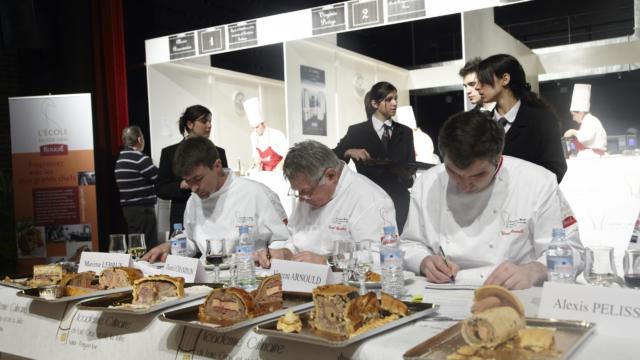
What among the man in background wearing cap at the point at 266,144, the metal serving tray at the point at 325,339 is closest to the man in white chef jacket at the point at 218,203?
the metal serving tray at the point at 325,339

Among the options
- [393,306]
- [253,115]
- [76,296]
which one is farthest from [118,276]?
[253,115]

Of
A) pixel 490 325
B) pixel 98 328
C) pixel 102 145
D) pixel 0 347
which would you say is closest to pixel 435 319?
pixel 490 325

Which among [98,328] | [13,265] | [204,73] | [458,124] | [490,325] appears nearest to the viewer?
[490,325]

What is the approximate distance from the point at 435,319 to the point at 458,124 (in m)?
0.64

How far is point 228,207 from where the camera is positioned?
2828 millimetres

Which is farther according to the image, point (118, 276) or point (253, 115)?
point (253, 115)

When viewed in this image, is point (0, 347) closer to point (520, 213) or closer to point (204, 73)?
point (520, 213)

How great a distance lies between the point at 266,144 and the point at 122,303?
14.7 feet

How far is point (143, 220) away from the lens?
530 centimetres

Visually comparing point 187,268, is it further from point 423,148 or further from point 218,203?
point 423,148

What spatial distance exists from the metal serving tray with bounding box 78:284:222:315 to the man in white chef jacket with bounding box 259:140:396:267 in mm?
599

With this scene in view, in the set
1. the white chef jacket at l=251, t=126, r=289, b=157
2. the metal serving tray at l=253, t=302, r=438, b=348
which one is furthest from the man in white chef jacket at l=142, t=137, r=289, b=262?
the white chef jacket at l=251, t=126, r=289, b=157

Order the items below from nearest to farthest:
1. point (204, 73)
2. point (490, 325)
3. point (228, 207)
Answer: point (490, 325) → point (228, 207) → point (204, 73)

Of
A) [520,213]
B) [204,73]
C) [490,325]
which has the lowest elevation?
[490,325]
